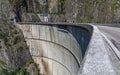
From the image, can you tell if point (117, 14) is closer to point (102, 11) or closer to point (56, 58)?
point (102, 11)

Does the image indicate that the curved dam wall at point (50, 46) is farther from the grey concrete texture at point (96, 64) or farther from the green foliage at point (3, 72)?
the grey concrete texture at point (96, 64)

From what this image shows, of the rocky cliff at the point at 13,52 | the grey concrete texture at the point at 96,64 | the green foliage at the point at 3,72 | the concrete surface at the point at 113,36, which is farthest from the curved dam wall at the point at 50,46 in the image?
the grey concrete texture at the point at 96,64

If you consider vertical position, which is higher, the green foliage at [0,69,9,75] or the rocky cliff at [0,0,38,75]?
the rocky cliff at [0,0,38,75]

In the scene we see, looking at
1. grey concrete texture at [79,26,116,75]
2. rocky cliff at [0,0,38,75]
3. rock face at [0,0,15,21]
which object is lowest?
rocky cliff at [0,0,38,75]

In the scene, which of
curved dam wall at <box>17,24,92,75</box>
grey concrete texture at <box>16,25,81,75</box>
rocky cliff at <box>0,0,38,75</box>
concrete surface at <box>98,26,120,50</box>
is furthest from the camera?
rocky cliff at <box>0,0,38,75</box>

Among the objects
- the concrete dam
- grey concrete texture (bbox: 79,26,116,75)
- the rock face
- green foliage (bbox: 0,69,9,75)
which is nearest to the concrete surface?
grey concrete texture (bbox: 79,26,116,75)

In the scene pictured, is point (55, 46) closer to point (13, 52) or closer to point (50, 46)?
→ point (50, 46)

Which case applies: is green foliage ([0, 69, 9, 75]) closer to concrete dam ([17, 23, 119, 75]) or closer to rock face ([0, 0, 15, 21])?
concrete dam ([17, 23, 119, 75])

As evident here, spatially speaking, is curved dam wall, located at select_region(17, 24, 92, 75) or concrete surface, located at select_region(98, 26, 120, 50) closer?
concrete surface, located at select_region(98, 26, 120, 50)

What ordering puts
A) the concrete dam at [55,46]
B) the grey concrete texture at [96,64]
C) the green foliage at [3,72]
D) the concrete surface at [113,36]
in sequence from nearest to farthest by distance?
1. the grey concrete texture at [96,64]
2. the concrete surface at [113,36]
3. the concrete dam at [55,46]
4. the green foliage at [3,72]

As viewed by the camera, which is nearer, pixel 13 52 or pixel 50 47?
pixel 50 47

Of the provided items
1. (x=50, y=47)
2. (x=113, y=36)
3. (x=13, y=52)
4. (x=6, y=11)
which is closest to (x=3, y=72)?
(x=13, y=52)

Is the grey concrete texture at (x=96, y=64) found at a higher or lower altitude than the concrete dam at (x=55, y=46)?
higher
